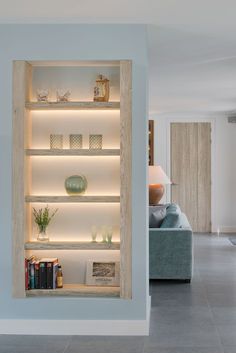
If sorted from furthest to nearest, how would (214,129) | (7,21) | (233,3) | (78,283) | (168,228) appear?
1. (214,129)
2. (168,228)
3. (78,283)
4. (7,21)
5. (233,3)

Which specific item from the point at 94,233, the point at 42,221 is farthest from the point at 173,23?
the point at 42,221

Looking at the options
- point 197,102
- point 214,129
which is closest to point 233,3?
point 197,102

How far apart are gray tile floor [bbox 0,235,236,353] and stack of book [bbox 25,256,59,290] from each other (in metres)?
0.42

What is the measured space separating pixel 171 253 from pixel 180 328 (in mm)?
1954

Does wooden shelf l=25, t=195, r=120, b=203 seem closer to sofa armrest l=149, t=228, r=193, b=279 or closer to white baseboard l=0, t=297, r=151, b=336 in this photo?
white baseboard l=0, t=297, r=151, b=336

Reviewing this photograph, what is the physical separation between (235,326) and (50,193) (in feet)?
6.36

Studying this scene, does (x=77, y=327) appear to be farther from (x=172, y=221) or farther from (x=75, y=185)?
(x=172, y=221)

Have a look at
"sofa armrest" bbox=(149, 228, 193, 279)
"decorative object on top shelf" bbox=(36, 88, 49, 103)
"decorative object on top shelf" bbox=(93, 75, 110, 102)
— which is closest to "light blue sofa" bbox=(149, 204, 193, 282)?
"sofa armrest" bbox=(149, 228, 193, 279)

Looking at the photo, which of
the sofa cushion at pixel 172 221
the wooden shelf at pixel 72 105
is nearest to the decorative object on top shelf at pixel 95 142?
the wooden shelf at pixel 72 105

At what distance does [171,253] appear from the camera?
22.6ft

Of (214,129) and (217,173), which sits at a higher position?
(214,129)

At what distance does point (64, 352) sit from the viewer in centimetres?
432

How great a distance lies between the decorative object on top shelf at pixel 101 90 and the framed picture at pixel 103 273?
1362mm

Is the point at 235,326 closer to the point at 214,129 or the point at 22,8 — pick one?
the point at 22,8
